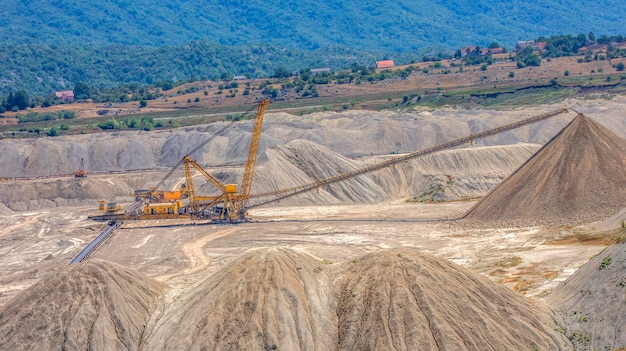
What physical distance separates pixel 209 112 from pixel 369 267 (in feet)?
374

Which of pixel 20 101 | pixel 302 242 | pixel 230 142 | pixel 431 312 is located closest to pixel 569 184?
pixel 302 242

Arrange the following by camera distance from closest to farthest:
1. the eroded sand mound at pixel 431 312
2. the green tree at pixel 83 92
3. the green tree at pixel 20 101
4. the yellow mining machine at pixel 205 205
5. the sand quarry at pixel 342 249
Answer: the eroded sand mound at pixel 431 312, the sand quarry at pixel 342 249, the yellow mining machine at pixel 205 205, the green tree at pixel 20 101, the green tree at pixel 83 92

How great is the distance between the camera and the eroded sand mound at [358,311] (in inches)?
1387

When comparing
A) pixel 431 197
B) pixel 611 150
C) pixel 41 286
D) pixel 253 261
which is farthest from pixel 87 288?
pixel 431 197

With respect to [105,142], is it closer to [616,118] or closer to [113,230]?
[113,230]

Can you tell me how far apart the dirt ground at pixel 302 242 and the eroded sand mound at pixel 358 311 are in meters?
5.88

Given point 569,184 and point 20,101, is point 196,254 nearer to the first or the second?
point 569,184

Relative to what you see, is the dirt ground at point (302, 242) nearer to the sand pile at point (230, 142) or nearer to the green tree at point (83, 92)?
the sand pile at point (230, 142)

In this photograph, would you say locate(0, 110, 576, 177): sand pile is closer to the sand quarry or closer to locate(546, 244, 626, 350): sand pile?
the sand quarry

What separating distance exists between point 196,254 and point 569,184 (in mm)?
24324

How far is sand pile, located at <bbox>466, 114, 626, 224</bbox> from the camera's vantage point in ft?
191

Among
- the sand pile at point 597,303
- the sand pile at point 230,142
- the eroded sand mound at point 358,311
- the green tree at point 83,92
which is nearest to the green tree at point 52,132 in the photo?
the sand pile at point 230,142

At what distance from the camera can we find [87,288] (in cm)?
3972

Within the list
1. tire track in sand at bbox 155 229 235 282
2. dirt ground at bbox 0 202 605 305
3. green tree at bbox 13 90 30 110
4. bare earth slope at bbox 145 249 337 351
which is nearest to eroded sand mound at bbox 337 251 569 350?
bare earth slope at bbox 145 249 337 351
